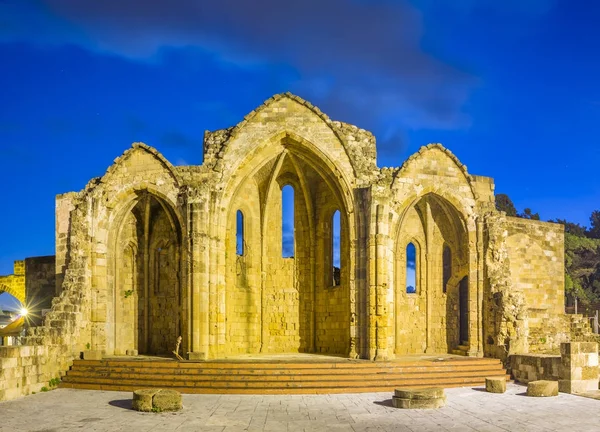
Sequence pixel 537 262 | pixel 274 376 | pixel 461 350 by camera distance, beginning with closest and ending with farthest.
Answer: pixel 274 376 < pixel 461 350 < pixel 537 262

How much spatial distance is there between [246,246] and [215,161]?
4120 mm

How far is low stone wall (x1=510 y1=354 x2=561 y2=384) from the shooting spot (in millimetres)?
17453

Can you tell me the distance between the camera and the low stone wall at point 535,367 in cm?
1745

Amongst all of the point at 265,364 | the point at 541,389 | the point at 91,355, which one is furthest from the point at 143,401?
the point at 541,389

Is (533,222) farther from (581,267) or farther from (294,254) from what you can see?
(581,267)

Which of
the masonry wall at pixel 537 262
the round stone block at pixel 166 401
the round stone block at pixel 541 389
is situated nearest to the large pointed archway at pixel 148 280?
the round stone block at pixel 166 401

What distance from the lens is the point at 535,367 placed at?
1838 centimetres

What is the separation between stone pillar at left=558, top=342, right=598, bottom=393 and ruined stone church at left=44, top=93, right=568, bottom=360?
3.43m

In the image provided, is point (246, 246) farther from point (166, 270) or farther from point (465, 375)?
point (465, 375)

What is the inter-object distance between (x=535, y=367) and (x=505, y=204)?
151ft

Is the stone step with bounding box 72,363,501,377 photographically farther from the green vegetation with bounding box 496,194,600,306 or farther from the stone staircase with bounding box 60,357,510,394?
the green vegetation with bounding box 496,194,600,306

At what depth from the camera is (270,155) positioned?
21.9 m

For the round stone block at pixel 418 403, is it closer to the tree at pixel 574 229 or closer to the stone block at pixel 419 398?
the stone block at pixel 419 398

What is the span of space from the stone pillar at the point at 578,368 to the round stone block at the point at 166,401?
31.5 ft
